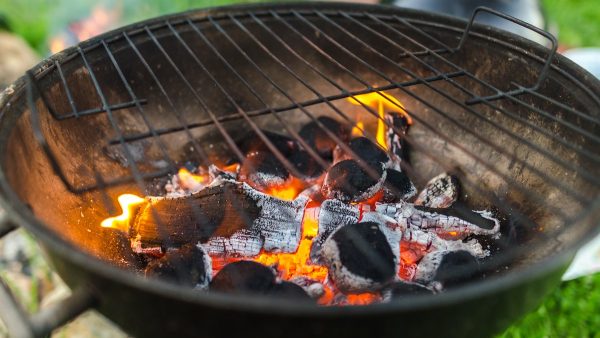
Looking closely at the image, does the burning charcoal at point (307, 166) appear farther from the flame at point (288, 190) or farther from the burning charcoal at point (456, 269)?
the burning charcoal at point (456, 269)

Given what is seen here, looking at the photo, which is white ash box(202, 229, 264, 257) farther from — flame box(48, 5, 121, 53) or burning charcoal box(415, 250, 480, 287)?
flame box(48, 5, 121, 53)

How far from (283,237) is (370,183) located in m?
0.29

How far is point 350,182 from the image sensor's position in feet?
4.94

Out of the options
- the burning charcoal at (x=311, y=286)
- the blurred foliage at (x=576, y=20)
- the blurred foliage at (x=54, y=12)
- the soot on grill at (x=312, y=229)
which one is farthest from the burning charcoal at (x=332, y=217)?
the blurred foliage at (x=576, y=20)

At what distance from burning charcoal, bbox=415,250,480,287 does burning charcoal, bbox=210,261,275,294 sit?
38 cm

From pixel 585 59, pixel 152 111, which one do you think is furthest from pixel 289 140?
pixel 585 59

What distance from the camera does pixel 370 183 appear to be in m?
1.50

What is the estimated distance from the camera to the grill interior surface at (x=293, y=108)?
4.16ft

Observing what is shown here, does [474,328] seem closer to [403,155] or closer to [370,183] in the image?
[370,183]

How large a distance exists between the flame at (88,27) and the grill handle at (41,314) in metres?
2.11

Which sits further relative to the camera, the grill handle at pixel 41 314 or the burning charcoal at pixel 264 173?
the burning charcoal at pixel 264 173

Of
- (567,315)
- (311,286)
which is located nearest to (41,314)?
(311,286)

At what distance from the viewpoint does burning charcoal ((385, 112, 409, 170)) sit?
1726mm

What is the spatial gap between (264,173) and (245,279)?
500mm
